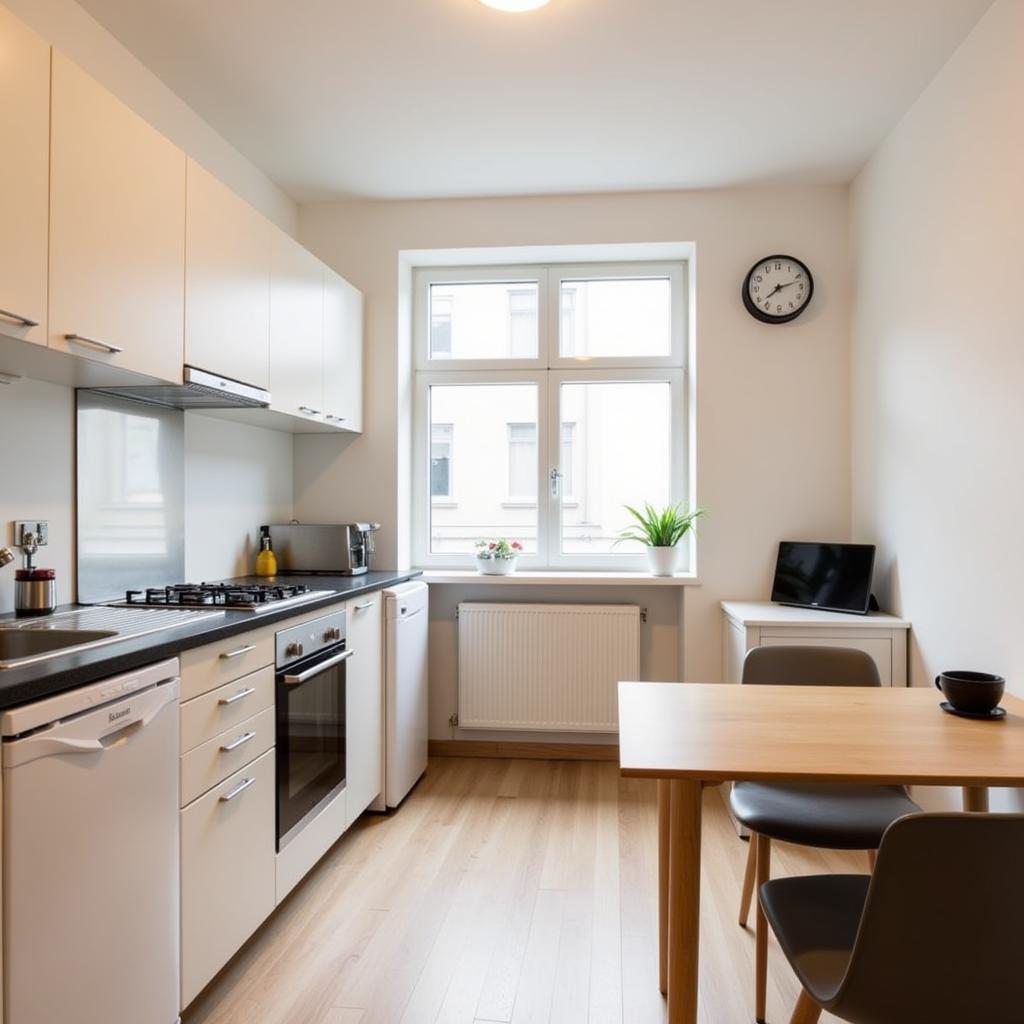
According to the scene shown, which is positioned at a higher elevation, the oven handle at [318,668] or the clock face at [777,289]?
the clock face at [777,289]

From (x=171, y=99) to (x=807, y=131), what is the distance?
2444mm

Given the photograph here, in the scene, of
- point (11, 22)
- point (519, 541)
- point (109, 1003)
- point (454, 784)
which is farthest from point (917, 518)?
point (11, 22)

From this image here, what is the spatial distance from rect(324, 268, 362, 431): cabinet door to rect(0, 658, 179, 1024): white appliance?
185 centimetres

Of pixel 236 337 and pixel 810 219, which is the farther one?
pixel 810 219

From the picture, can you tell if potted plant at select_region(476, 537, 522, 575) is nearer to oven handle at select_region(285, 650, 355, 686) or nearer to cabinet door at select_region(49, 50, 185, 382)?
oven handle at select_region(285, 650, 355, 686)

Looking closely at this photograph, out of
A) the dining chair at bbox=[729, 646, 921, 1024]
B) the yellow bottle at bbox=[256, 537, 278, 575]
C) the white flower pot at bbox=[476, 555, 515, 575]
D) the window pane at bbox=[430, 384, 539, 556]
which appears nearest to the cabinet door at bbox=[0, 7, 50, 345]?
the yellow bottle at bbox=[256, 537, 278, 575]

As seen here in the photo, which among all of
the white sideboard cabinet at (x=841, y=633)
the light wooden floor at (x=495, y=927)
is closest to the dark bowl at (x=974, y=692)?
the light wooden floor at (x=495, y=927)

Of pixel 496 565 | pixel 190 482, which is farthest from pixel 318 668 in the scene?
pixel 496 565

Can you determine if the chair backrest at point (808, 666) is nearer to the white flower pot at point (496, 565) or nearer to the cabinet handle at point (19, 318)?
the white flower pot at point (496, 565)

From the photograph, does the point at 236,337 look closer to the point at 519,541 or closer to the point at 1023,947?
the point at 519,541

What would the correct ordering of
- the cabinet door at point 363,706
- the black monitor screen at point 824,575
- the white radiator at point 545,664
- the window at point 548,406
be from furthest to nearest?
1. the window at point 548,406
2. the white radiator at point 545,664
3. the black monitor screen at point 824,575
4. the cabinet door at point 363,706

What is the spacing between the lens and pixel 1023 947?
1014 millimetres

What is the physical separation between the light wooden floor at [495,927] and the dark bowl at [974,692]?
89cm

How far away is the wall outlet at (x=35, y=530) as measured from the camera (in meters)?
1.98
